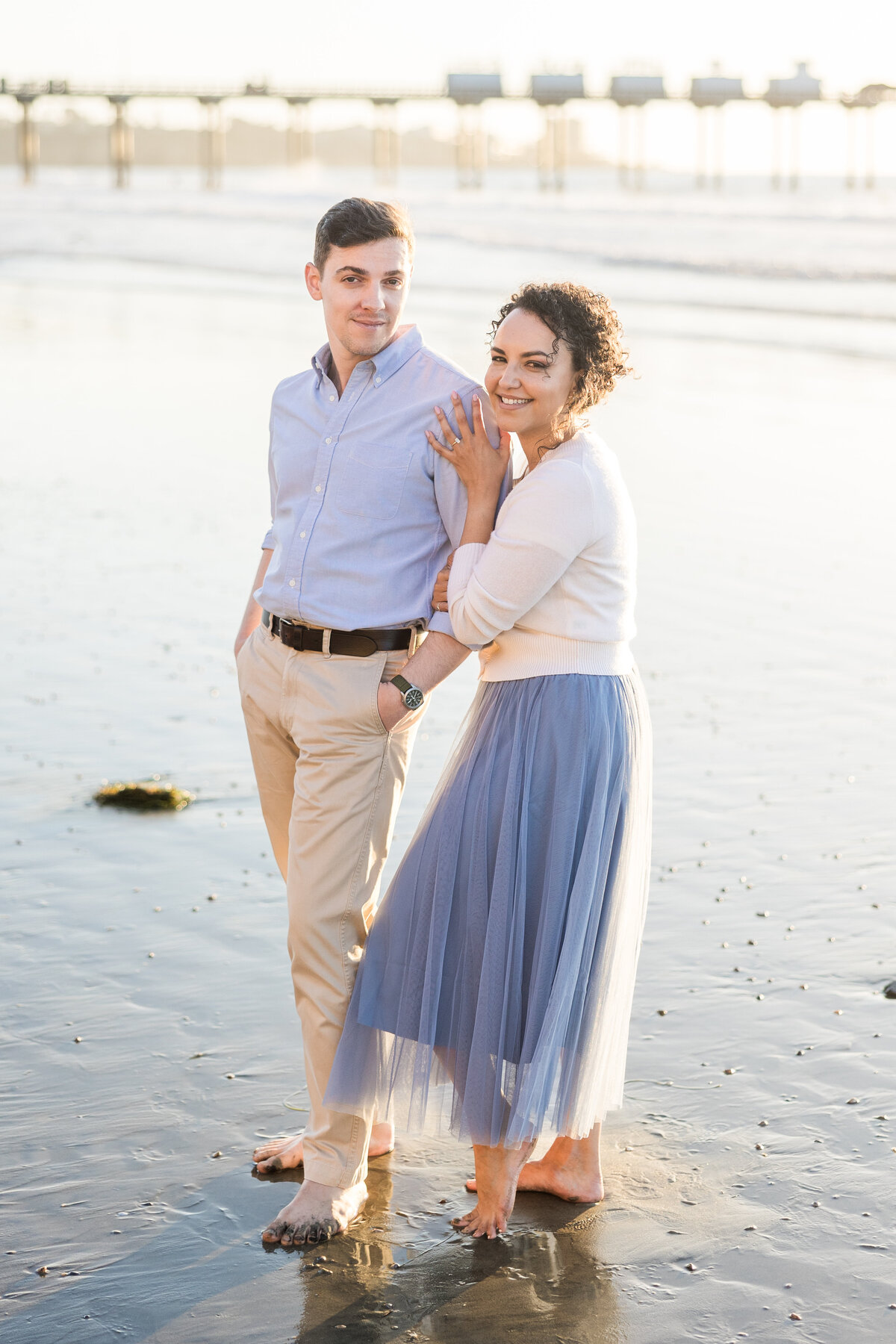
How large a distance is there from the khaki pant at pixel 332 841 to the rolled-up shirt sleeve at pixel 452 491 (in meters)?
0.12

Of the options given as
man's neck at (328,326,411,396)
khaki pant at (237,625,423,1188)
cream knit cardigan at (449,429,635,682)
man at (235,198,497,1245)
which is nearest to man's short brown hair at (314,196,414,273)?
man at (235,198,497,1245)

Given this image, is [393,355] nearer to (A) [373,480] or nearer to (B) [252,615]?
(A) [373,480]

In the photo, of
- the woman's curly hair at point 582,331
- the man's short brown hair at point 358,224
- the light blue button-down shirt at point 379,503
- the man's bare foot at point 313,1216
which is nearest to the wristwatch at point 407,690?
the light blue button-down shirt at point 379,503

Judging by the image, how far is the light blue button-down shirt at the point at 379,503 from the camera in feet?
9.87

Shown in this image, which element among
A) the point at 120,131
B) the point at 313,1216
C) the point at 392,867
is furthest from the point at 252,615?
the point at 120,131

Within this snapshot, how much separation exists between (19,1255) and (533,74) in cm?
7346

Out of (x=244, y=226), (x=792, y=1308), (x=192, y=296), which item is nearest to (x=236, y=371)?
(x=192, y=296)

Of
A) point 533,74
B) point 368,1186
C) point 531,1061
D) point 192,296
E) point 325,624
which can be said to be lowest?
point 368,1186

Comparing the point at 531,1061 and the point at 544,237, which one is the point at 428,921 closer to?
the point at 531,1061

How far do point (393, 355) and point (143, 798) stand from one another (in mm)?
2471

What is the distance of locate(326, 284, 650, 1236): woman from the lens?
2.85 meters

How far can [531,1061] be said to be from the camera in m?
2.86

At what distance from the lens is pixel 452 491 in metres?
3.02

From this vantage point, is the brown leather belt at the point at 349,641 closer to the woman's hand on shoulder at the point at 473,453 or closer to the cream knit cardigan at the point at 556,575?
the cream knit cardigan at the point at 556,575
